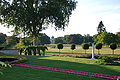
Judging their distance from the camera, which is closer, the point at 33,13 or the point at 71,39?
the point at 33,13

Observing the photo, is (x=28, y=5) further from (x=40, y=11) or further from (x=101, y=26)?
(x=101, y=26)

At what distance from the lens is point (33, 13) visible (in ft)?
94.5

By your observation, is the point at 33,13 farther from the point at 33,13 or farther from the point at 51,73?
the point at 51,73

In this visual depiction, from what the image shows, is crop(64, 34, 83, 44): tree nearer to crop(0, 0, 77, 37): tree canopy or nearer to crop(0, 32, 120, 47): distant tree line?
crop(0, 32, 120, 47): distant tree line

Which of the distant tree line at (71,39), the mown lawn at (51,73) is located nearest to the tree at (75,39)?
the distant tree line at (71,39)

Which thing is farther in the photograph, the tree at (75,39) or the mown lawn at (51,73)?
the tree at (75,39)

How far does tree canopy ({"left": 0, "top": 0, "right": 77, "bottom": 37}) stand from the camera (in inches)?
1112

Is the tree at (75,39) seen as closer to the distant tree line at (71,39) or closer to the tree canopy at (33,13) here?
the distant tree line at (71,39)

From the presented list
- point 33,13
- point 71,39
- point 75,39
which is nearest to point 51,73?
point 33,13

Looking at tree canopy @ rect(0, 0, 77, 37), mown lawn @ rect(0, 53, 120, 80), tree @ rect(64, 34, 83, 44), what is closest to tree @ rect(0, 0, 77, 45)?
tree canopy @ rect(0, 0, 77, 37)

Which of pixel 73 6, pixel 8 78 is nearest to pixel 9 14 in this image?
pixel 73 6

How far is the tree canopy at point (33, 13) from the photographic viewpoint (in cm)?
2825

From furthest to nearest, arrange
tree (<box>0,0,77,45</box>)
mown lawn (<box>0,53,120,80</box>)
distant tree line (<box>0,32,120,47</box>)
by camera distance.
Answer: distant tree line (<box>0,32,120,47</box>), tree (<box>0,0,77,45</box>), mown lawn (<box>0,53,120,80</box>)

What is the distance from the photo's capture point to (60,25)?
30578mm
